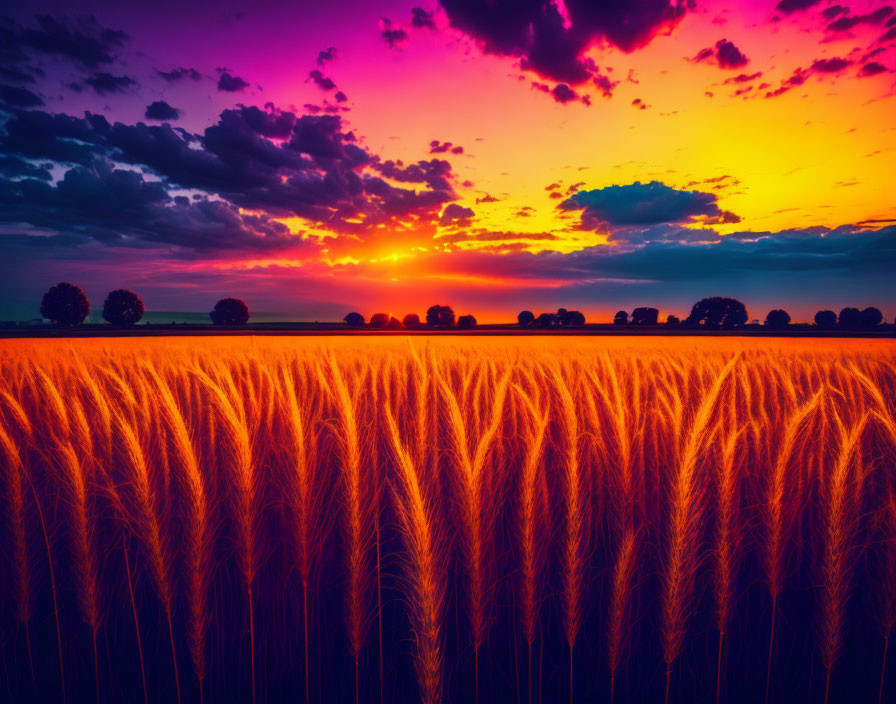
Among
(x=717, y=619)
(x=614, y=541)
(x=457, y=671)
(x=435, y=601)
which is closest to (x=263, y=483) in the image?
(x=435, y=601)

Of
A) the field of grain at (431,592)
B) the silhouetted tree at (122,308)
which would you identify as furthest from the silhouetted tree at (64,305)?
the field of grain at (431,592)

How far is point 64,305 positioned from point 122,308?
6.16 meters

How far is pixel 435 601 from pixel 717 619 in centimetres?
116

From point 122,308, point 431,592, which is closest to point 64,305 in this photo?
point 122,308

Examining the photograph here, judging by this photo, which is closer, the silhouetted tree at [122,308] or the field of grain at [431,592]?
the field of grain at [431,592]

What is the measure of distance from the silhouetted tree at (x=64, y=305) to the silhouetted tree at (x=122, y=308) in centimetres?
267

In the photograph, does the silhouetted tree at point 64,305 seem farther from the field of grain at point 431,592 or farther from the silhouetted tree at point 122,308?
the field of grain at point 431,592

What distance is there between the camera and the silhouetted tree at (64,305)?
5147cm

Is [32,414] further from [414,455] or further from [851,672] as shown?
[851,672]

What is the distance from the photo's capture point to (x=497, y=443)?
2.51 m

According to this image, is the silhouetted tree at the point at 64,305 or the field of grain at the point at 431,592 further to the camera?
the silhouetted tree at the point at 64,305

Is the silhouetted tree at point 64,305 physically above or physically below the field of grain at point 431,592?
Result: above

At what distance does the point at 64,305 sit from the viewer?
51469 mm

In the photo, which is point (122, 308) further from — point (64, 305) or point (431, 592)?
point (431, 592)
